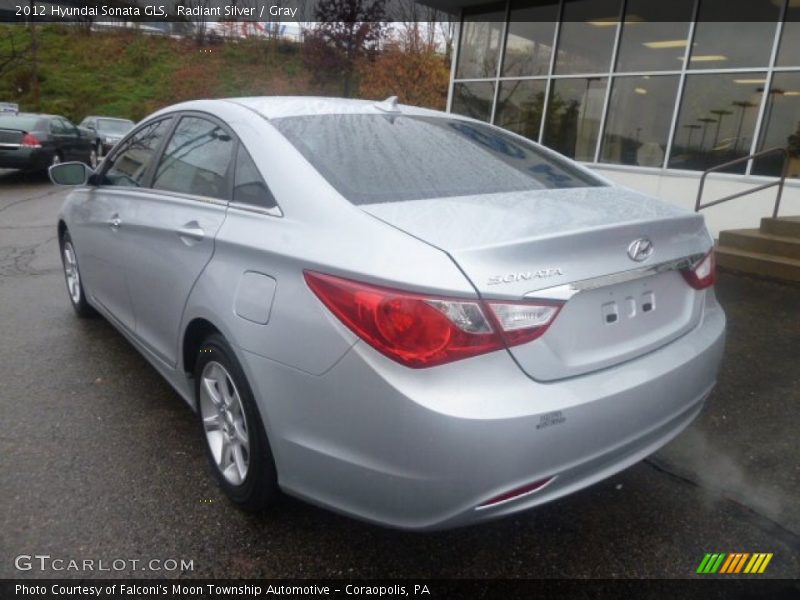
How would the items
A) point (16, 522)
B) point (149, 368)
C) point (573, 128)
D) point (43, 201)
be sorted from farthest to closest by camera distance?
point (43, 201) < point (573, 128) < point (149, 368) < point (16, 522)

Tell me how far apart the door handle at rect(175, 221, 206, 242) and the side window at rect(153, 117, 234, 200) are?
15 cm

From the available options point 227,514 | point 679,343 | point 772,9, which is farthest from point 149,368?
point 772,9

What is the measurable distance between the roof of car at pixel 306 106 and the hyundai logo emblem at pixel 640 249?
4.57ft

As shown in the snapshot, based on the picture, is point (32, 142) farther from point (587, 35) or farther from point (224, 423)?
point (224, 423)

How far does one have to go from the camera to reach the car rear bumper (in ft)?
5.50

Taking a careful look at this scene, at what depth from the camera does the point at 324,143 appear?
2.40 meters

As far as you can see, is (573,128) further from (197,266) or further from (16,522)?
(16,522)

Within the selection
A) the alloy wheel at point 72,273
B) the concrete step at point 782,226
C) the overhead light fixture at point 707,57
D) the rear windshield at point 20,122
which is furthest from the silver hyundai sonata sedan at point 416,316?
the rear windshield at point 20,122

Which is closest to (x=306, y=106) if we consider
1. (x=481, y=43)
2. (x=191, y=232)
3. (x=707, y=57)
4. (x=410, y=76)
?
(x=191, y=232)

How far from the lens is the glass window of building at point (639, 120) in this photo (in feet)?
31.2

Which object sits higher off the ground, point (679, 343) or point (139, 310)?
point (679, 343)

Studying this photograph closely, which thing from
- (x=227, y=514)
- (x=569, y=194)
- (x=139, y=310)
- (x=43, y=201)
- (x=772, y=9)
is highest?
(x=772, y=9)

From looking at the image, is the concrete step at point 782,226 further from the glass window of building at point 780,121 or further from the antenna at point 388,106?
the antenna at point 388,106

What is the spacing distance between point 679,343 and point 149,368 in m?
3.07
